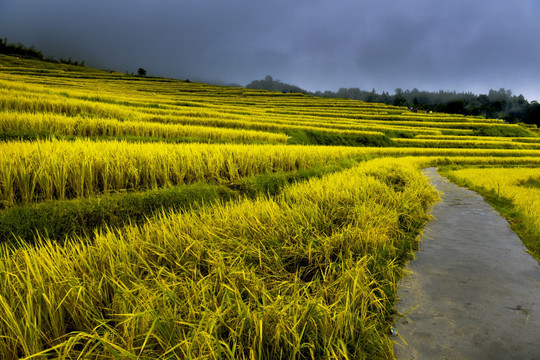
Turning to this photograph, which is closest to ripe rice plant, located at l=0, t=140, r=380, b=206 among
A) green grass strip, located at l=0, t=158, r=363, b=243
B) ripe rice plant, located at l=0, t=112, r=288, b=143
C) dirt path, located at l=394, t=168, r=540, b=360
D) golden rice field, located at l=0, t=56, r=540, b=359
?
golden rice field, located at l=0, t=56, r=540, b=359

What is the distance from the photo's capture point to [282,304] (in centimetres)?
164

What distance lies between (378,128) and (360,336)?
21.1m

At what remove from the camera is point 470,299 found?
2.16 metres

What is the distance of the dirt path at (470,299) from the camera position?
1680 millimetres

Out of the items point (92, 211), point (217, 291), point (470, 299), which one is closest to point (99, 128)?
point (92, 211)

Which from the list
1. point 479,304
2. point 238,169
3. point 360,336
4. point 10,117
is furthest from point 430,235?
point 10,117

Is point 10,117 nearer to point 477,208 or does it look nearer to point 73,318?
point 73,318

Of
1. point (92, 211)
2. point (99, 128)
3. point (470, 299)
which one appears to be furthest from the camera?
→ point (99, 128)

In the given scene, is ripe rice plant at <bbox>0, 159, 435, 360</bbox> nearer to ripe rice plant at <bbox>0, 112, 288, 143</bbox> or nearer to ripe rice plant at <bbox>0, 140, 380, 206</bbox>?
ripe rice plant at <bbox>0, 140, 380, 206</bbox>

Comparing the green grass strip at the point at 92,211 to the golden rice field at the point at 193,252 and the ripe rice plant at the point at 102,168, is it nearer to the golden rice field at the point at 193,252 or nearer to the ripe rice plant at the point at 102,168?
the golden rice field at the point at 193,252

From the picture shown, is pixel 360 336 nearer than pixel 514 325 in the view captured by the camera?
Yes

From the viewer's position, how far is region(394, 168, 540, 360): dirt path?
1.68m

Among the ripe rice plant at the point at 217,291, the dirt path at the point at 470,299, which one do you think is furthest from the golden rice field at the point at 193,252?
the dirt path at the point at 470,299

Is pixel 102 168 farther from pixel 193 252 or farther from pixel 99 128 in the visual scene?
pixel 99 128
